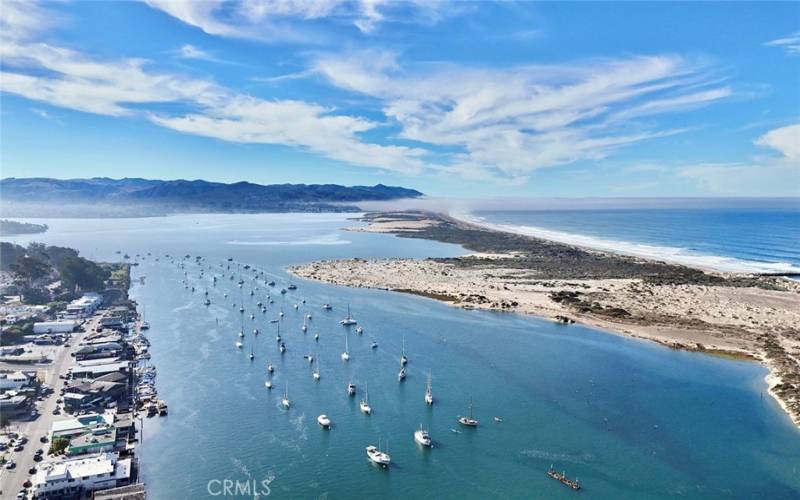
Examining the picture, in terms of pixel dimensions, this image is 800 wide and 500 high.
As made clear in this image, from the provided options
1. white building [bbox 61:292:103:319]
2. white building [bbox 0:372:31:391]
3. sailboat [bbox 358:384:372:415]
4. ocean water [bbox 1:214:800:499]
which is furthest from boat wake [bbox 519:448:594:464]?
white building [bbox 61:292:103:319]

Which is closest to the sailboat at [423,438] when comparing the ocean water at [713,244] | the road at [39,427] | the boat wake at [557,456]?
the boat wake at [557,456]

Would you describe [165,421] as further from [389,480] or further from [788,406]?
[788,406]

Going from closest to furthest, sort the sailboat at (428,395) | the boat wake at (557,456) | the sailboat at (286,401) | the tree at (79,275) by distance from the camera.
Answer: the boat wake at (557,456) < the sailboat at (286,401) < the sailboat at (428,395) < the tree at (79,275)

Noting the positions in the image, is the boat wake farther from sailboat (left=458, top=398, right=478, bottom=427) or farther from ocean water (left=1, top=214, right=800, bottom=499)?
sailboat (left=458, top=398, right=478, bottom=427)

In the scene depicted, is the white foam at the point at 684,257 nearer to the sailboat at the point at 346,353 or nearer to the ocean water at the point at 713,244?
the ocean water at the point at 713,244

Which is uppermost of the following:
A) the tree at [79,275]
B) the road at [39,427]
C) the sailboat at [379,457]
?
the tree at [79,275]

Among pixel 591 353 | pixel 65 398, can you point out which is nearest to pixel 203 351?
pixel 65 398

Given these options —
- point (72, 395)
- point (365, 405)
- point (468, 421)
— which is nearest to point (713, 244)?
point (468, 421)
